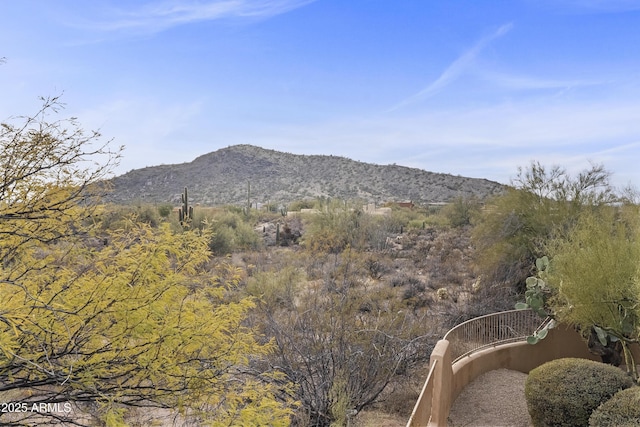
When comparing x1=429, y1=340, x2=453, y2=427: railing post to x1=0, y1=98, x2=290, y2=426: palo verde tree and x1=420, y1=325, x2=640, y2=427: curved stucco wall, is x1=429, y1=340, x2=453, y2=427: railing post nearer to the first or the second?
x1=420, y1=325, x2=640, y2=427: curved stucco wall

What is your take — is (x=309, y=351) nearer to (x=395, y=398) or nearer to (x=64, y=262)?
(x=395, y=398)

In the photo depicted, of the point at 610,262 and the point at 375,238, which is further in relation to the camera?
the point at 375,238

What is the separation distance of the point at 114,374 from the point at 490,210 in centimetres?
1757

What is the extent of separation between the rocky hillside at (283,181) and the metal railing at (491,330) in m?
51.4

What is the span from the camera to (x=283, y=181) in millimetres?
72375

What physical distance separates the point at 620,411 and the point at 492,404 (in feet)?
8.57

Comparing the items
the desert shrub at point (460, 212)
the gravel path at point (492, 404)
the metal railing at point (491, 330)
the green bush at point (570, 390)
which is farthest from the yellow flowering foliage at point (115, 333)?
the desert shrub at point (460, 212)

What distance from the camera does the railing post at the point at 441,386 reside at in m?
8.65

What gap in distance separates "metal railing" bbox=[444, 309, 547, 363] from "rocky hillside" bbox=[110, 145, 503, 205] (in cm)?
5145

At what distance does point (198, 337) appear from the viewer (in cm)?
657

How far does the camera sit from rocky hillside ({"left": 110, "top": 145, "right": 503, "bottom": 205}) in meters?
66.8

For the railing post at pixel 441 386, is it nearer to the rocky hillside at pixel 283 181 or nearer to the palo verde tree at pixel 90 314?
the palo verde tree at pixel 90 314

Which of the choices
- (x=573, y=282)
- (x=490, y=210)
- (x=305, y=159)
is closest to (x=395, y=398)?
(x=573, y=282)

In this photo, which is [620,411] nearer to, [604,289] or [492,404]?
[492,404]
